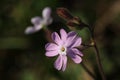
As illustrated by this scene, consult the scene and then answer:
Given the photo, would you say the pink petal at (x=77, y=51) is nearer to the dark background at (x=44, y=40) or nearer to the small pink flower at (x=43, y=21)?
the small pink flower at (x=43, y=21)

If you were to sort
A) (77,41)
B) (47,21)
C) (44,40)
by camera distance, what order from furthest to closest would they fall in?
(44,40)
(47,21)
(77,41)

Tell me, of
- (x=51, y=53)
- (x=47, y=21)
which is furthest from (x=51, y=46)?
(x=47, y=21)

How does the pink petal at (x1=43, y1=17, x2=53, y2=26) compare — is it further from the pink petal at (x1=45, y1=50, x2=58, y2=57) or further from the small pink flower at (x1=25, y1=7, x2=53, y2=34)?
the pink petal at (x1=45, y1=50, x2=58, y2=57)

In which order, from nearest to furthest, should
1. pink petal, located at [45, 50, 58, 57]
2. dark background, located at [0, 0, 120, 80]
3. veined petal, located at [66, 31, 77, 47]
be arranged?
veined petal, located at [66, 31, 77, 47] < pink petal, located at [45, 50, 58, 57] < dark background, located at [0, 0, 120, 80]

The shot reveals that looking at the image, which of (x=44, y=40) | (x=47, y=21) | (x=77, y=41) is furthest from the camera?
(x=44, y=40)

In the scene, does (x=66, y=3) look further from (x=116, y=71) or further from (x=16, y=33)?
(x=116, y=71)

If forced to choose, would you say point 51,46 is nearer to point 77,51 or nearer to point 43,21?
point 77,51

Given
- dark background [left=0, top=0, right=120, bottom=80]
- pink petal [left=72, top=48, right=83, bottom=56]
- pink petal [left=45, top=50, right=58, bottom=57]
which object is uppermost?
pink petal [left=72, top=48, right=83, bottom=56]

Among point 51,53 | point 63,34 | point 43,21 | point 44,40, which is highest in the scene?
point 63,34

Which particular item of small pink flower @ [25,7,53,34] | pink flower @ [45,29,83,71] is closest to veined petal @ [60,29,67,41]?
pink flower @ [45,29,83,71]
